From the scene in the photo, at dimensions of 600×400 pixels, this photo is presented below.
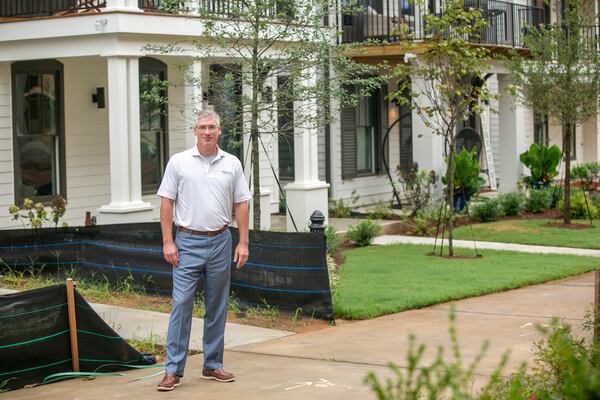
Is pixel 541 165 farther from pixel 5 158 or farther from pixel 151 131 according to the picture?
pixel 5 158

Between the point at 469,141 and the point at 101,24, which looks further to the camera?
the point at 469,141

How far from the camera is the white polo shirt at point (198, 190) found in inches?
298

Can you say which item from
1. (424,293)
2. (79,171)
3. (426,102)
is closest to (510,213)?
(426,102)

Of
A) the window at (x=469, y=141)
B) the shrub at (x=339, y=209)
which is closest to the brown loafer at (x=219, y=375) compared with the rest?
the shrub at (x=339, y=209)

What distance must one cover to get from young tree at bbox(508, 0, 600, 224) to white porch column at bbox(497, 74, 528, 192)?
498 cm

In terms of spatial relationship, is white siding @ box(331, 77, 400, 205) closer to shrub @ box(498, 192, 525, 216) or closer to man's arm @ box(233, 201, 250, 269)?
shrub @ box(498, 192, 525, 216)

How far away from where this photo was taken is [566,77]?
Result: 19359 millimetres

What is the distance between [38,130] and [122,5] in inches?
118

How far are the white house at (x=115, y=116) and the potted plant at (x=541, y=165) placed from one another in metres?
2.02

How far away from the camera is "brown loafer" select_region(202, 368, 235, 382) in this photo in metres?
7.68

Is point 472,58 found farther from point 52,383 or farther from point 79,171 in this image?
point 52,383

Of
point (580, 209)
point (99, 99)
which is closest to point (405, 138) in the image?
point (580, 209)

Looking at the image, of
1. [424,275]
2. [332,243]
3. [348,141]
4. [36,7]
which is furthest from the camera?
[348,141]

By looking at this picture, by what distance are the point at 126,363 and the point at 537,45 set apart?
44.6 ft
